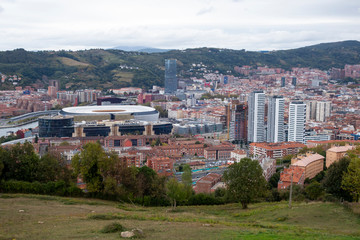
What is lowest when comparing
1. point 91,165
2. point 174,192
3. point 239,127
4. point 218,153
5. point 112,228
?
point 218,153

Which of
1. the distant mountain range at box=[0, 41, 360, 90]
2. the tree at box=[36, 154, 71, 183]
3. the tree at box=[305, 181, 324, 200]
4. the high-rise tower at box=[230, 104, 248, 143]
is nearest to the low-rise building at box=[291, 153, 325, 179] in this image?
the tree at box=[305, 181, 324, 200]

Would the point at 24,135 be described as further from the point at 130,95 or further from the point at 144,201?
the point at 130,95

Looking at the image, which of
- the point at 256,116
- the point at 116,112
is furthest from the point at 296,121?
the point at 116,112

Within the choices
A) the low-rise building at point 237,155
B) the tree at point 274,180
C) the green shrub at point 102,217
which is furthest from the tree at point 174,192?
the low-rise building at point 237,155

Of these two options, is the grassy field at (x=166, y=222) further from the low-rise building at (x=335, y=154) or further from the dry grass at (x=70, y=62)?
the dry grass at (x=70, y=62)

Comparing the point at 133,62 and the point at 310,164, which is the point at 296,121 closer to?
the point at 310,164

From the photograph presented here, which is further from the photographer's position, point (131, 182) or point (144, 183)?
point (144, 183)

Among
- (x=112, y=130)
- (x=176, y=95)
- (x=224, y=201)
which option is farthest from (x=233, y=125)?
(x=176, y=95)
